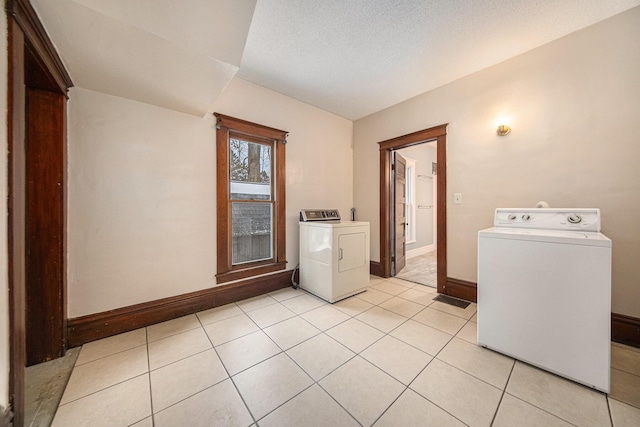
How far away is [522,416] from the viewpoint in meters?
1.10

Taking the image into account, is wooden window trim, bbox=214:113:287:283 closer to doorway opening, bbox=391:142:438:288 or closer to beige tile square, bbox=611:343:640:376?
doorway opening, bbox=391:142:438:288

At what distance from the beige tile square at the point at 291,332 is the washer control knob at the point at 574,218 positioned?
7.09 feet

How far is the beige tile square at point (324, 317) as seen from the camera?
2.01 m

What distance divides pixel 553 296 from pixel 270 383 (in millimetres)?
1859

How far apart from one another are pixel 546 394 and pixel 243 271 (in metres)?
2.59

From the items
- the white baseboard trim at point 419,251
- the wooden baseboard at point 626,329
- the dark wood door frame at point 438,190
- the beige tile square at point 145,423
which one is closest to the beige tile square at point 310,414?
the beige tile square at point 145,423

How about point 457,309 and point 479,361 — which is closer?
point 479,361

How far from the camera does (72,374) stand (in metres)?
1.40

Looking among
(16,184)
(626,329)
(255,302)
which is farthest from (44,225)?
(626,329)

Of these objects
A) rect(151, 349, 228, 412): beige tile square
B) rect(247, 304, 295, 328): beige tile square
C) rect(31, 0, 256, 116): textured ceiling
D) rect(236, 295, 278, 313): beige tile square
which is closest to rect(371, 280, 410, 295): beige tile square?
rect(247, 304, 295, 328): beige tile square

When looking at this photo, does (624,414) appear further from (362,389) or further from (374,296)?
(374,296)

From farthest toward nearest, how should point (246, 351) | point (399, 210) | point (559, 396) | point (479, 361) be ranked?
1. point (399, 210)
2. point (246, 351)
3. point (479, 361)
4. point (559, 396)

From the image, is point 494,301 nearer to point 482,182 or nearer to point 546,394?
point 546,394

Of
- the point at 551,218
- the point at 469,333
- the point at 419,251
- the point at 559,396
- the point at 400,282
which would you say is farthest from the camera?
the point at 419,251
